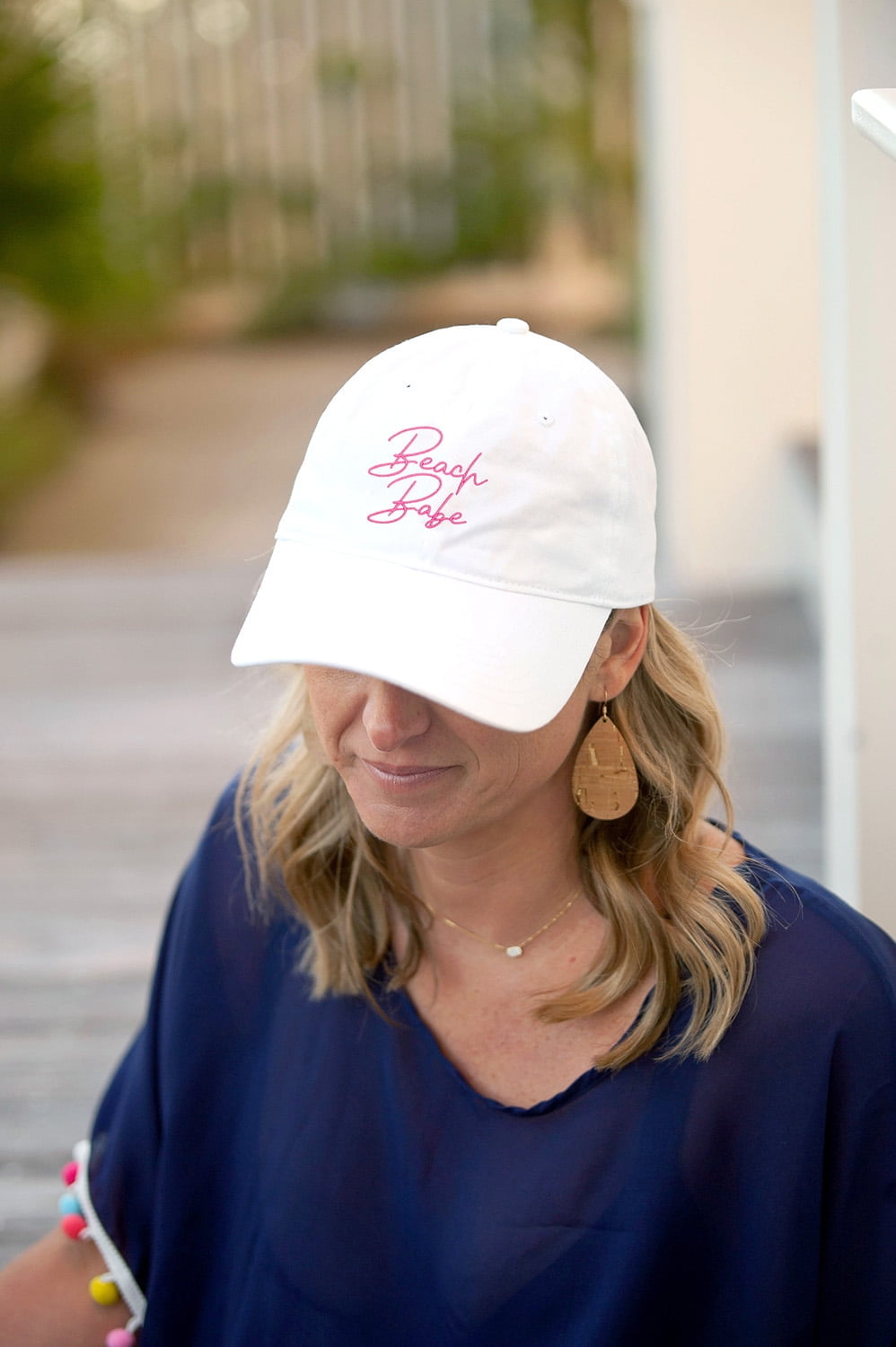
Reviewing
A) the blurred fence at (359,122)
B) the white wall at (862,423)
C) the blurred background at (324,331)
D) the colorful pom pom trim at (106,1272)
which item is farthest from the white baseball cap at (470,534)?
the blurred fence at (359,122)

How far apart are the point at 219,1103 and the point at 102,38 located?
1025 centimetres

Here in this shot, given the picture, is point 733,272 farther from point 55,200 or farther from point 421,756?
point 55,200

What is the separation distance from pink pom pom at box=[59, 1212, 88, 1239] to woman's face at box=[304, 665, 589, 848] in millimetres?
513

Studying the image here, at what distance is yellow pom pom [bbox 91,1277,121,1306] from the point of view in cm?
125

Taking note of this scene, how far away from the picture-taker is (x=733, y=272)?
13.8 ft

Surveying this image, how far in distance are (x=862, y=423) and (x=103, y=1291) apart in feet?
3.49

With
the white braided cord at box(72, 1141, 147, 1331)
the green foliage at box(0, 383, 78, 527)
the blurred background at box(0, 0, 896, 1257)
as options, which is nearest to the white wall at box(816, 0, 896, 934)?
the blurred background at box(0, 0, 896, 1257)

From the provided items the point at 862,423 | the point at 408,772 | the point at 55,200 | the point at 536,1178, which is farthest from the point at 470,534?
the point at 55,200

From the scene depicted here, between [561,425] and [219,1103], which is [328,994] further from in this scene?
[561,425]

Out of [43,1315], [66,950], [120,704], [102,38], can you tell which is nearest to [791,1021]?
[43,1315]

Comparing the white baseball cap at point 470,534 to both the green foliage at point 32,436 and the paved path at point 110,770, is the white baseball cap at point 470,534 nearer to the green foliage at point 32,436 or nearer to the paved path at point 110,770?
the paved path at point 110,770

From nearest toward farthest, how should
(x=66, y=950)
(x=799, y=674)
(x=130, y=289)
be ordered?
(x=66, y=950), (x=799, y=674), (x=130, y=289)

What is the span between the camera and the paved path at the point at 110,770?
213 cm

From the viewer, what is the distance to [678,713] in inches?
44.9
